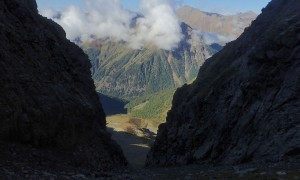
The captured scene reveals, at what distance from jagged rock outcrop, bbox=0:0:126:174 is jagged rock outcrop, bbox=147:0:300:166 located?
21283 millimetres

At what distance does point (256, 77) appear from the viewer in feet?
247

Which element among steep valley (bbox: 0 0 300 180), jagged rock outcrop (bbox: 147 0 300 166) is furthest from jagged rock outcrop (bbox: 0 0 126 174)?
jagged rock outcrop (bbox: 147 0 300 166)

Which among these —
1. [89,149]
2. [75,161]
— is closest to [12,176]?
[75,161]

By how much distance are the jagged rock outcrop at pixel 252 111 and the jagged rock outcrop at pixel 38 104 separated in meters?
21.3

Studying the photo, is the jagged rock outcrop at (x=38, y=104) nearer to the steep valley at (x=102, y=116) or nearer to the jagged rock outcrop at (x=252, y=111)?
the steep valley at (x=102, y=116)

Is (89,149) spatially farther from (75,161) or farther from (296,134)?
(296,134)

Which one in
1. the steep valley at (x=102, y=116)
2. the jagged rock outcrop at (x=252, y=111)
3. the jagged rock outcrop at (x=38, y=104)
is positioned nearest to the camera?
the steep valley at (x=102, y=116)

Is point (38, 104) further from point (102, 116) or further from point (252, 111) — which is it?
point (102, 116)

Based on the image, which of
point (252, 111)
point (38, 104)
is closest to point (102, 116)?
point (252, 111)

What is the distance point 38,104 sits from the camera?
47.0 meters

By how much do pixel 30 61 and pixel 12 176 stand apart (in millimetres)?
22902

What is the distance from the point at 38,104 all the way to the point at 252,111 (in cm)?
3700

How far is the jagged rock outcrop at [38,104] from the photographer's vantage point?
41.7 metres

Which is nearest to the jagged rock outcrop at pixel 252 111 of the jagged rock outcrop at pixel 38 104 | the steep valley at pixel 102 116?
the steep valley at pixel 102 116
